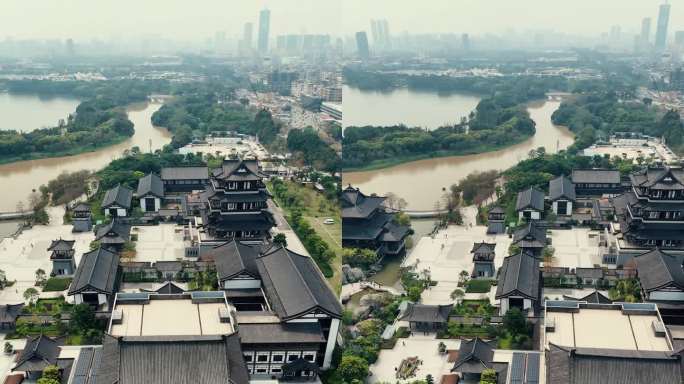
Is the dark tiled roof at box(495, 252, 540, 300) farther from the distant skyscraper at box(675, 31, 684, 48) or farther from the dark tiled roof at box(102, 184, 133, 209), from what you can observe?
the distant skyscraper at box(675, 31, 684, 48)

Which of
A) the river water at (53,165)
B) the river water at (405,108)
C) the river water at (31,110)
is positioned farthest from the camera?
the river water at (31,110)

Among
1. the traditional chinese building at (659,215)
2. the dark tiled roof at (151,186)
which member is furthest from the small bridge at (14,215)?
the traditional chinese building at (659,215)

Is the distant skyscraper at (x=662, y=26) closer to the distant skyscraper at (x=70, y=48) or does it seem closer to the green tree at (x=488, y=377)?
the green tree at (x=488, y=377)

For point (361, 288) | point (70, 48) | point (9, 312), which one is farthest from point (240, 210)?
point (70, 48)

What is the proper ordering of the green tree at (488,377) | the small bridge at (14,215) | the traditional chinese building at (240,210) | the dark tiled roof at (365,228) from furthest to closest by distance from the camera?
the small bridge at (14,215), the traditional chinese building at (240,210), the dark tiled roof at (365,228), the green tree at (488,377)

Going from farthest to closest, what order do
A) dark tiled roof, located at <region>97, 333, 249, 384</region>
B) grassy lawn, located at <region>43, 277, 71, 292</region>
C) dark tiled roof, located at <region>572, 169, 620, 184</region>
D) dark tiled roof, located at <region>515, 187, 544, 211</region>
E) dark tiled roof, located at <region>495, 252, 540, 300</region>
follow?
dark tiled roof, located at <region>572, 169, 620, 184</region> → dark tiled roof, located at <region>515, 187, 544, 211</region> → grassy lawn, located at <region>43, 277, 71, 292</region> → dark tiled roof, located at <region>495, 252, 540, 300</region> → dark tiled roof, located at <region>97, 333, 249, 384</region>

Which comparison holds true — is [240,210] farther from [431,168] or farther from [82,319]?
[431,168]

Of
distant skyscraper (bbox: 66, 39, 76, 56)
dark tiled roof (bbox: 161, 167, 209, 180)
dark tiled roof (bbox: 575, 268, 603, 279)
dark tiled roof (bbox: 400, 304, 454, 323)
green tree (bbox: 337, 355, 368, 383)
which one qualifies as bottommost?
green tree (bbox: 337, 355, 368, 383)

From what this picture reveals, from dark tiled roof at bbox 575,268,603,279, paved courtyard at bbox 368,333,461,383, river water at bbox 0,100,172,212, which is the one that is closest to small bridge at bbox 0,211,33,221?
river water at bbox 0,100,172,212

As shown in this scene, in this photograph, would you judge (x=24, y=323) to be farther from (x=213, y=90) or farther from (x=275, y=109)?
(x=213, y=90)
